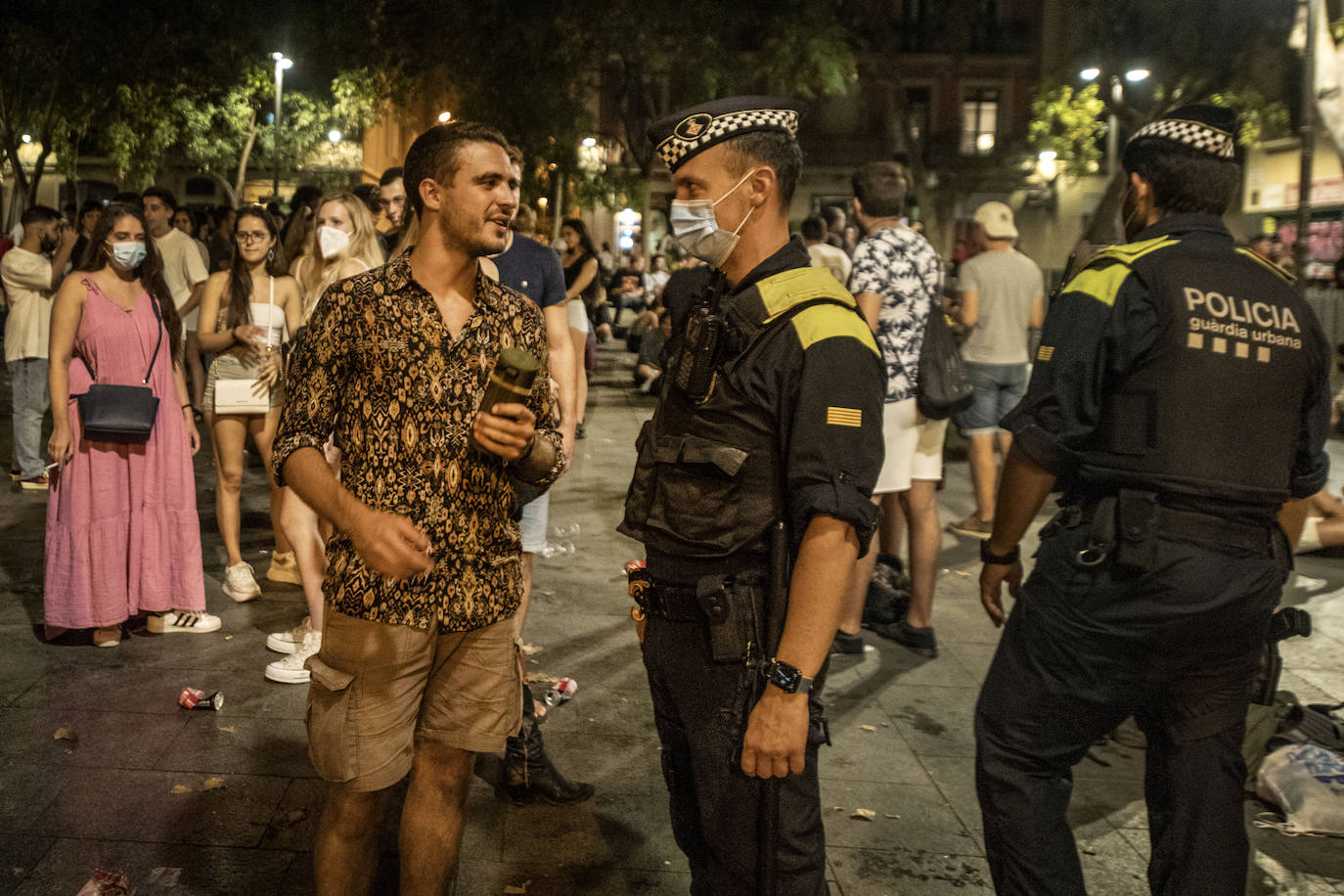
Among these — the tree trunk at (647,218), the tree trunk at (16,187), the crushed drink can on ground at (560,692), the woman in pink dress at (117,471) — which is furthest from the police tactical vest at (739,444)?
the tree trunk at (16,187)

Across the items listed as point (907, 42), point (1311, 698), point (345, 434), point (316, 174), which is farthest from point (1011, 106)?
point (345, 434)

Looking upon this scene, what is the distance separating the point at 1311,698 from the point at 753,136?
427cm

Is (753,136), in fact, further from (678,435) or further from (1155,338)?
(1155,338)

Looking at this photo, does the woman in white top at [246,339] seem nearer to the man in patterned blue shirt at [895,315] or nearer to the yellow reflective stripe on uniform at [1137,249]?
the man in patterned blue shirt at [895,315]

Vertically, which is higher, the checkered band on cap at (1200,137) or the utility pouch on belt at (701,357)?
the checkered band on cap at (1200,137)

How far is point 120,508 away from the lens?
575cm

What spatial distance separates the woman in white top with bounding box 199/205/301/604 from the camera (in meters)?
6.26

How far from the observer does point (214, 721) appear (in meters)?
4.79

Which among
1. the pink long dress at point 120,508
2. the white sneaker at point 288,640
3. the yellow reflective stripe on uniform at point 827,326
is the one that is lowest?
the white sneaker at point 288,640

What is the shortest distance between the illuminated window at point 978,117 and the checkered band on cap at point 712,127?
154 feet

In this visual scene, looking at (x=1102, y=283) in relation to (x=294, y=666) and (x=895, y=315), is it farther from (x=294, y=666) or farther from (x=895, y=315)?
(x=294, y=666)

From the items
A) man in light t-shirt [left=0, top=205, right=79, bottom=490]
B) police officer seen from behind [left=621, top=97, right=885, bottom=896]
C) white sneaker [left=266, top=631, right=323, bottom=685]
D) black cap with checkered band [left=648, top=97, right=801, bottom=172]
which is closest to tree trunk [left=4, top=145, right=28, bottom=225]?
man in light t-shirt [left=0, top=205, right=79, bottom=490]

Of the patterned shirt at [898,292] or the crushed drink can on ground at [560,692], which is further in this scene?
the patterned shirt at [898,292]

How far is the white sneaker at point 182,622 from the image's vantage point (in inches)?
232
